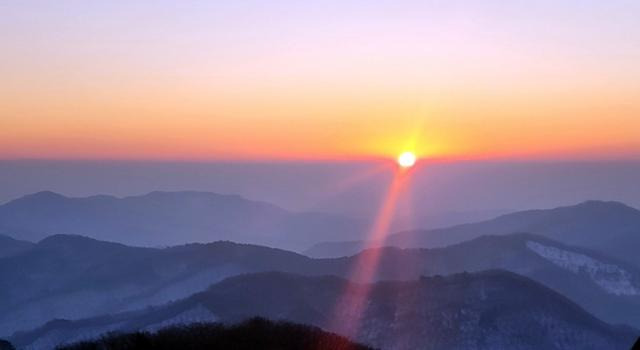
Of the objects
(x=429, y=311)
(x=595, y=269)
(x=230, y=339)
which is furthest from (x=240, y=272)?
(x=230, y=339)

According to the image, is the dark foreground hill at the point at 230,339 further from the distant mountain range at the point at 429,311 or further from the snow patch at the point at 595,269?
the snow patch at the point at 595,269

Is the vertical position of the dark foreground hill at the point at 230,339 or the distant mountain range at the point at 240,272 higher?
the dark foreground hill at the point at 230,339

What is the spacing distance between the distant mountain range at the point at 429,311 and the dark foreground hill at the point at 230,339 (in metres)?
59.2

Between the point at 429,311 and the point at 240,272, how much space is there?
221ft

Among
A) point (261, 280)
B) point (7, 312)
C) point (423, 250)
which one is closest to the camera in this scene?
A: point (261, 280)

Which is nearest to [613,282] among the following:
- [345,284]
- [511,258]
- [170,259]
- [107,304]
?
[511,258]

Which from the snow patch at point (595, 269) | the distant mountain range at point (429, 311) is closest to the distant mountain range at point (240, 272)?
the snow patch at point (595, 269)

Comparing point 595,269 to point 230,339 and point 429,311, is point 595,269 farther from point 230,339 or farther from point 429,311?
point 230,339

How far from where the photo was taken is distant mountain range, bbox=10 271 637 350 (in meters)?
93.6

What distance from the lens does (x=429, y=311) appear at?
3794 inches

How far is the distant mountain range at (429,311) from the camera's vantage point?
93625 millimetres

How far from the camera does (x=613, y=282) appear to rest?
177 metres

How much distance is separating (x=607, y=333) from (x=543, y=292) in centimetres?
1097

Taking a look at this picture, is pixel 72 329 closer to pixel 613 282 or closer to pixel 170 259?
pixel 170 259
